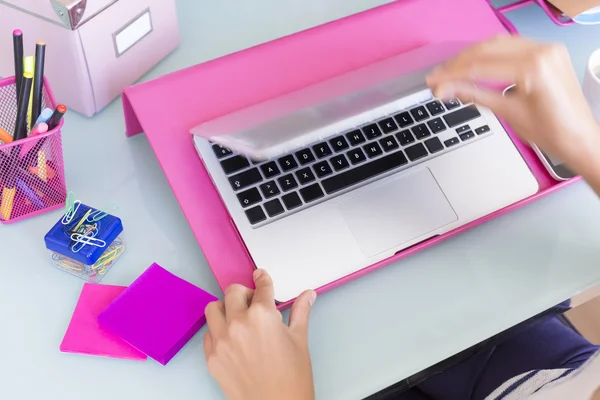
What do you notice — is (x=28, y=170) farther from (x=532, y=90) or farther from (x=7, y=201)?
(x=532, y=90)

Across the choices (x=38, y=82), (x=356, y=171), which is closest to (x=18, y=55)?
(x=38, y=82)

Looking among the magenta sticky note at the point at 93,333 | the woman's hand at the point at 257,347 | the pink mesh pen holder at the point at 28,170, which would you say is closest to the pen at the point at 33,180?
the pink mesh pen holder at the point at 28,170

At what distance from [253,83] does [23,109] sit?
0.24 meters

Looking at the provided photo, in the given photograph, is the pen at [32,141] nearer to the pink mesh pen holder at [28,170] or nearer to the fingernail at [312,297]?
the pink mesh pen holder at [28,170]

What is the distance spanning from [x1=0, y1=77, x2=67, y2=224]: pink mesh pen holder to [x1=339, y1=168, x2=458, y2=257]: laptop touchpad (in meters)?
0.29

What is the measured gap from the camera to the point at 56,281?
0.63 metres

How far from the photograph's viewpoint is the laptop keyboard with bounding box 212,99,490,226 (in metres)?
0.64

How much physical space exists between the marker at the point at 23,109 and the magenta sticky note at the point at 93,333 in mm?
159

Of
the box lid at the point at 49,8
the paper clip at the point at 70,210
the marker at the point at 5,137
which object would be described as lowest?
the paper clip at the point at 70,210

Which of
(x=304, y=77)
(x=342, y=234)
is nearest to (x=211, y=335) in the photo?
(x=342, y=234)

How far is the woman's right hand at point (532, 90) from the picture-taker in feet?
1.90

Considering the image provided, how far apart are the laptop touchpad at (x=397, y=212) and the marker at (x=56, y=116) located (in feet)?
0.92

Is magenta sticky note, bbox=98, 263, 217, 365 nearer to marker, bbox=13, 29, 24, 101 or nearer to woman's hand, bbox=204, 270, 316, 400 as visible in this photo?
woman's hand, bbox=204, 270, 316, 400

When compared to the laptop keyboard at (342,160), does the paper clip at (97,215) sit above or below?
above
